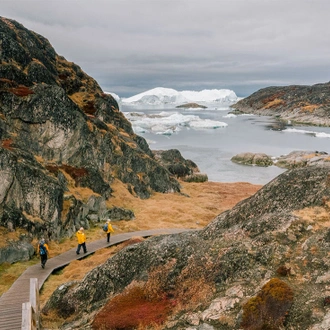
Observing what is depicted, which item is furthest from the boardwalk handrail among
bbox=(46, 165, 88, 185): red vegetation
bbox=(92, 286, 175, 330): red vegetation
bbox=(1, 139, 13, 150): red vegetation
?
bbox=(46, 165, 88, 185): red vegetation

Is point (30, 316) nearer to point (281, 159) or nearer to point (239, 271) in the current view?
point (239, 271)

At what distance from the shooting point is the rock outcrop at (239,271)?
43.4 feet

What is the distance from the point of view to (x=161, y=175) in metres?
66.1

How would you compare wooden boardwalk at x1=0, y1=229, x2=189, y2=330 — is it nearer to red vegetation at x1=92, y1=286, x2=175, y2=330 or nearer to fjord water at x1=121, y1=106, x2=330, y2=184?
red vegetation at x1=92, y1=286, x2=175, y2=330

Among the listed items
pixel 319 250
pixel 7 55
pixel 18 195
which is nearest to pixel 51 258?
pixel 18 195

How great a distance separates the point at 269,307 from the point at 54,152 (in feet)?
129

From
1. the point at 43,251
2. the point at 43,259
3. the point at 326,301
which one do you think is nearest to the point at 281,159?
the point at 43,259

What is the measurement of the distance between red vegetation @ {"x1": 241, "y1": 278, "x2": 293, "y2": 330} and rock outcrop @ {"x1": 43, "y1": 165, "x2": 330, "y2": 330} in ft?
0.12

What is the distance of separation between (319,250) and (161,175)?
51363mm

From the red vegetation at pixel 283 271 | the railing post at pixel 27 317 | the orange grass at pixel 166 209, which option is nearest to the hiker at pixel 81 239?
the orange grass at pixel 166 209

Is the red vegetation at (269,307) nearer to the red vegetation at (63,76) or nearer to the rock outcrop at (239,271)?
the rock outcrop at (239,271)

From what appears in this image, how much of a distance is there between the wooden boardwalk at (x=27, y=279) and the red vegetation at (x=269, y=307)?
41.3 feet

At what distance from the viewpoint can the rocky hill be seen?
32.6 meters

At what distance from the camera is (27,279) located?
25031 mm
